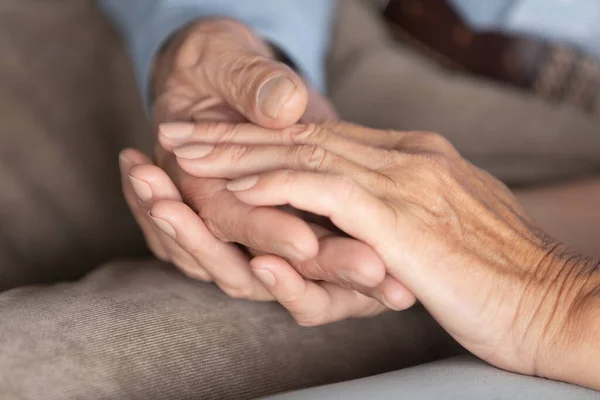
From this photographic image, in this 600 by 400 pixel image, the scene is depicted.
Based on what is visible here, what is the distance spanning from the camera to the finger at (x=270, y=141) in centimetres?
59

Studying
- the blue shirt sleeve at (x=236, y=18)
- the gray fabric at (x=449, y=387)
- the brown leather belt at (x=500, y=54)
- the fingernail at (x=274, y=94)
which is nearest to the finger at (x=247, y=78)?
the fingernail at (x=274, y=94)

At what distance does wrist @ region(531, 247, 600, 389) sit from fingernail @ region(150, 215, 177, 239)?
32 centimetres

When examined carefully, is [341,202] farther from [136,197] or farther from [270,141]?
[136,197]

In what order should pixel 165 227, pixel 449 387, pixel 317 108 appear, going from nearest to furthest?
1. pixel 449 387
2. pixel 165 227
3. pixel 317 108

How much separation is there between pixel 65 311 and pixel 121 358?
0.07 metres

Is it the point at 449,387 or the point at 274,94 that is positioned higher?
the point at 274,94

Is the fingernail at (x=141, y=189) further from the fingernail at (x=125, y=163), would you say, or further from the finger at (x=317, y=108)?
the finger at (x=317, y=108)

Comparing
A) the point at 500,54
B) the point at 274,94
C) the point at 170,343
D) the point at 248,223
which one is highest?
the point at 500,54

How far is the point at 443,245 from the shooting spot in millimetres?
556

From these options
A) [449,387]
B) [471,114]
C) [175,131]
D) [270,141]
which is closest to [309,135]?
[270,141]

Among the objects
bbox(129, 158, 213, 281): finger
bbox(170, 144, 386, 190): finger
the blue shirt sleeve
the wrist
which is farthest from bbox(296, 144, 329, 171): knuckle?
the blue shirt sleeve

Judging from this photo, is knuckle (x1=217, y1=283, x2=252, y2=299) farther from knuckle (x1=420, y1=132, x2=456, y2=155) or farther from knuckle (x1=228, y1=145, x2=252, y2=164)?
knuckle (x1=420, y1=132, x2=456, y2=155)

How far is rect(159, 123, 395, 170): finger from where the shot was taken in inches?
23.3

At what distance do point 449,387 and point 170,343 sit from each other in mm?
226
